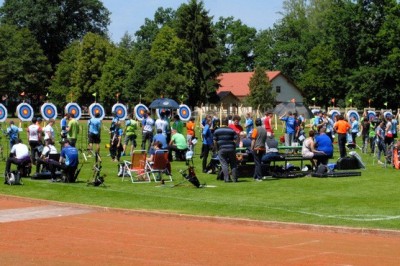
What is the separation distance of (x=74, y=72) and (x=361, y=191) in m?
86.9

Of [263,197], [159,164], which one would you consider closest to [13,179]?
[159,164]

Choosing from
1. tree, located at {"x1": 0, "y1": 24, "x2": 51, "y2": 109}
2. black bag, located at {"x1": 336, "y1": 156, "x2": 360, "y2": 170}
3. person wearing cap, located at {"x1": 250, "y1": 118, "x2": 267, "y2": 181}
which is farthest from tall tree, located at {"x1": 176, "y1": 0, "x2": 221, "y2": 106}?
person wearing cap, located at {"x1": 250, "y1": 118, "x2": 267, "y2": 181}

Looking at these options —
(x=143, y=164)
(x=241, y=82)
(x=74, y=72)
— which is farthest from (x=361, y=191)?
(x=241, y=82)

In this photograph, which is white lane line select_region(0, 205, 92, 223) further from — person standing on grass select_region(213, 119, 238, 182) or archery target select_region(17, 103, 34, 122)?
archery target select_region(17, 103, 34, 122)

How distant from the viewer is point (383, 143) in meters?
31.2

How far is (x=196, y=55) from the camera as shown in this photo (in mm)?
94938

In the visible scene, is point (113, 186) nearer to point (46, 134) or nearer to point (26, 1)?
point (46, 134)

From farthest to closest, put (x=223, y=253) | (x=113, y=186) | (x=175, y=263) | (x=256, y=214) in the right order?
(x=113, y=186), (x=256, y=214), (x=223, y=253), (x=175, y=263)

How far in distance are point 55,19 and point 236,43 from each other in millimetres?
31794

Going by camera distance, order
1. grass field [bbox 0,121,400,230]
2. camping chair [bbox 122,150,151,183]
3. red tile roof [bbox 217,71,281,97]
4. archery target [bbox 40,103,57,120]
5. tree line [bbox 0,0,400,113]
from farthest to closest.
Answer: red tile roof [bbox 217,71,281,97] < tree line [bbox 0,0,400,113] < archery target [bbox 40,103,57,120] < camping chair [bbox 122,150,151,183] < grass field [bbox 0,121,400,230]

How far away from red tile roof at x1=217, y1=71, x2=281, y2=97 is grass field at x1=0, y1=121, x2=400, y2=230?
89.1 m

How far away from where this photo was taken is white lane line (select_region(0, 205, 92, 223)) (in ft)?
62.1

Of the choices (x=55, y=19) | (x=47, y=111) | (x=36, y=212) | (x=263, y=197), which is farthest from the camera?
(x=55, y=19)

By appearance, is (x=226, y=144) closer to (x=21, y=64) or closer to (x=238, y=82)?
(x=21, y=64)
